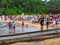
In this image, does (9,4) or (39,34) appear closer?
(39,34)

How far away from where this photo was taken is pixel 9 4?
2482 inches

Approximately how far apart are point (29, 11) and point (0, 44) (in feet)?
159

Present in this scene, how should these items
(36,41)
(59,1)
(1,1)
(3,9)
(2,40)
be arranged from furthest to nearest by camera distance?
(59,1)
(1,1)
(3,9)
(36,41)
(2,40)

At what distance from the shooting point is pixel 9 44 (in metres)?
17.5

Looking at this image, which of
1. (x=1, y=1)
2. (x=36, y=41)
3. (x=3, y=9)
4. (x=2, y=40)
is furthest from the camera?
(x=1, y=1)

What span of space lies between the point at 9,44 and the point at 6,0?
4757 cm

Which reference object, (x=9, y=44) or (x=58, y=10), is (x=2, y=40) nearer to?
(x=9, y=44)

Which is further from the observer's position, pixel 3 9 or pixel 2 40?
pixel 3 9

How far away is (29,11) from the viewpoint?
65.3m

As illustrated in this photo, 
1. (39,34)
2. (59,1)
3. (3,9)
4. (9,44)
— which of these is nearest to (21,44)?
(9,44)

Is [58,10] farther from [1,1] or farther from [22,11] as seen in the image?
[1,1]

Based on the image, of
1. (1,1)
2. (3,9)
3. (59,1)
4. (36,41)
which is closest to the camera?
(36,41)

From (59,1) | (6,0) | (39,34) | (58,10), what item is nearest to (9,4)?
(6,0)

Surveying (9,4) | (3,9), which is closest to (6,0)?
(9,4)
